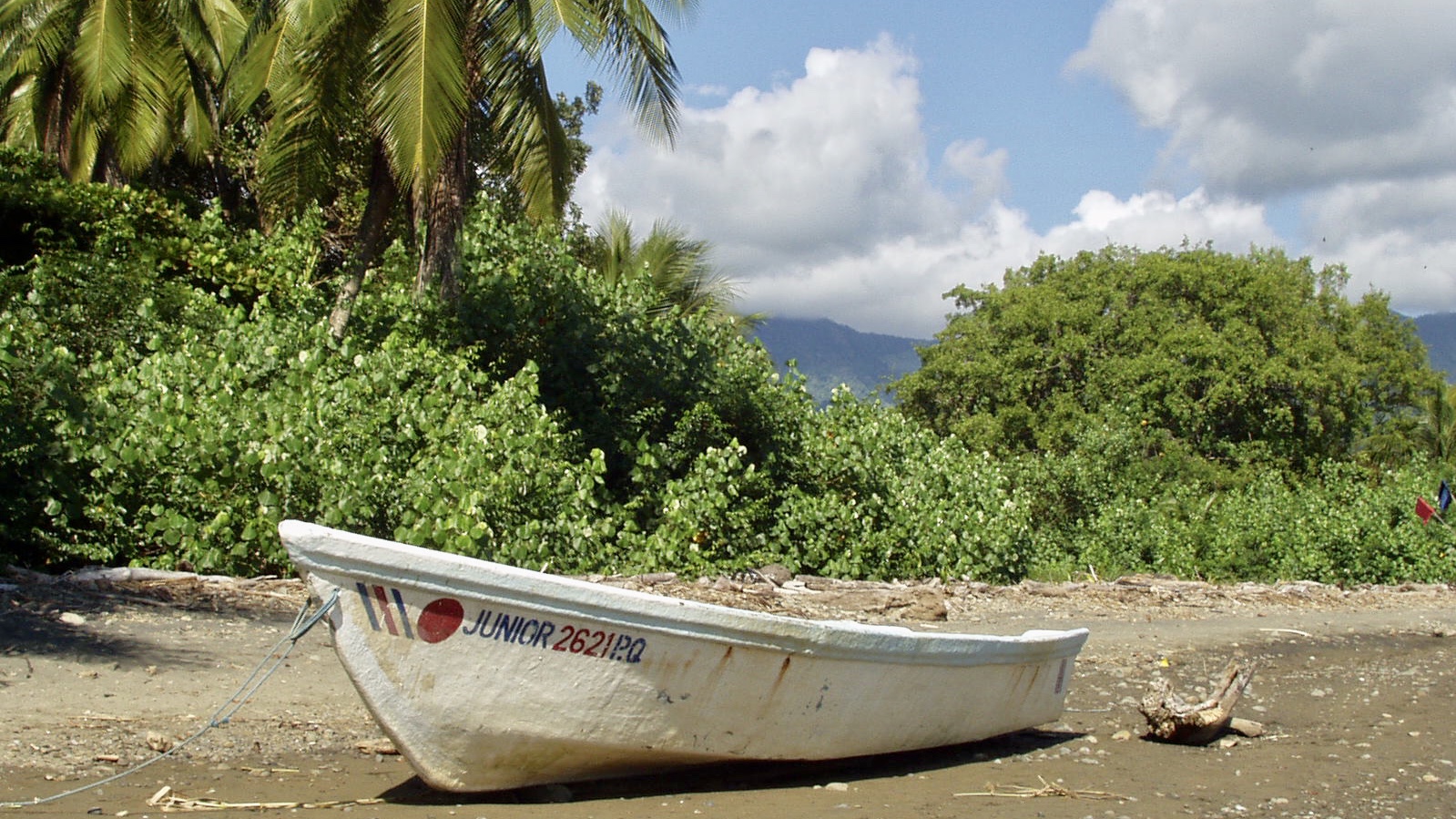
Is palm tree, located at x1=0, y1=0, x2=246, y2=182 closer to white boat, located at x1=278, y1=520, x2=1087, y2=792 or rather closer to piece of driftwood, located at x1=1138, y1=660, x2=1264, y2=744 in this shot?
white boat, located at x1=278, y1=520, x2=1087, y2=792

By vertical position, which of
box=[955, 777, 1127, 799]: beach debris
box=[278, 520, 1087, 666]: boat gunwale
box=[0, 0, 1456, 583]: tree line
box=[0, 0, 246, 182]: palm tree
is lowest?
box=[955, 777, 1127, 799]: beach debris

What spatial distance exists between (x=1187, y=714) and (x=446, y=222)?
25.2ft

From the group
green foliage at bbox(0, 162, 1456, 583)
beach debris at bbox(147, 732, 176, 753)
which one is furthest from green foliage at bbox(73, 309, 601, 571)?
beach debris at bbox(147, 732, 176, 753)

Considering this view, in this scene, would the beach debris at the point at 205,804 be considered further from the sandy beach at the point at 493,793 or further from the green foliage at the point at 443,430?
the green foliage at the point at 443,430

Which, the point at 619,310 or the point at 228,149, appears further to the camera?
the point at 228,149

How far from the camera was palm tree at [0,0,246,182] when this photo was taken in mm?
13859

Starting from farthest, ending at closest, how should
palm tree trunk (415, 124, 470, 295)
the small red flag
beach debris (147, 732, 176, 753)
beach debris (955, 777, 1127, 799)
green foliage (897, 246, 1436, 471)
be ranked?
green foliage (897, 246, 1436, 471) < the small red flag < palm tree trunk (415, 124, 470, 295) < beach debris (955, 777, 1127, 799) < beach debris (147, 732, 176, 753)

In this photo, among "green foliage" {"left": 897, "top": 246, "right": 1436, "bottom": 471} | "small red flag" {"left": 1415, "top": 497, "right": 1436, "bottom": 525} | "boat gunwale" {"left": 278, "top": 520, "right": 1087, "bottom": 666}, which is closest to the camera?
"boat gunwale" {"left": 278, "top": 520, "right": 1087, "bottom": 666}

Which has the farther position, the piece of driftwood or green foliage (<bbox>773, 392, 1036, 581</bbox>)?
green foliage (<bbox>773, 392, 1036, 581</bbox>)

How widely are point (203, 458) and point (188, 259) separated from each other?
523cm

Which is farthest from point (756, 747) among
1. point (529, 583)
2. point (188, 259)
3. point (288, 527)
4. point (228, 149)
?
point (228, 149)

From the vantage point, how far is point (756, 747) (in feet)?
16.3

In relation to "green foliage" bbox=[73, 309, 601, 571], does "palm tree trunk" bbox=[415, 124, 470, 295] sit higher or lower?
higher

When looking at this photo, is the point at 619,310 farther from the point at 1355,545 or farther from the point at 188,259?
the point at 1355,545
